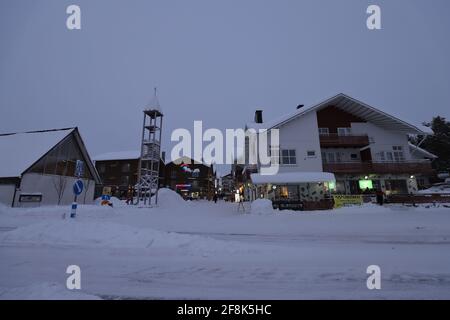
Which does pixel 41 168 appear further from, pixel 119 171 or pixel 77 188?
pixel 119 171

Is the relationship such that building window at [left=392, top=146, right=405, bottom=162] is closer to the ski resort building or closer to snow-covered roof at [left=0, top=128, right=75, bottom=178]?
the ski resort building

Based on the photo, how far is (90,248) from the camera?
6598mm

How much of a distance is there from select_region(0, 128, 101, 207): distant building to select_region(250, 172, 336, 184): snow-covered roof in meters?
21.2

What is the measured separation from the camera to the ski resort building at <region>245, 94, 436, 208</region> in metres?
25.2

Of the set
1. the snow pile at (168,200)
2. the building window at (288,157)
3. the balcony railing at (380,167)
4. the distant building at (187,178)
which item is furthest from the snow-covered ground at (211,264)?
the distant building at (187,178)

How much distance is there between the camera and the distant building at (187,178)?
69.8 metres

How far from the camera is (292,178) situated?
75.2ft

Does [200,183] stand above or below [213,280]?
above

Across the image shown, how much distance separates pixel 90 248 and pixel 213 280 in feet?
14.4

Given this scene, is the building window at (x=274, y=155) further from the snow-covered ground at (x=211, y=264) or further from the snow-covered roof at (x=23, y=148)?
the snow-covered roof at (x=23, y=148)
